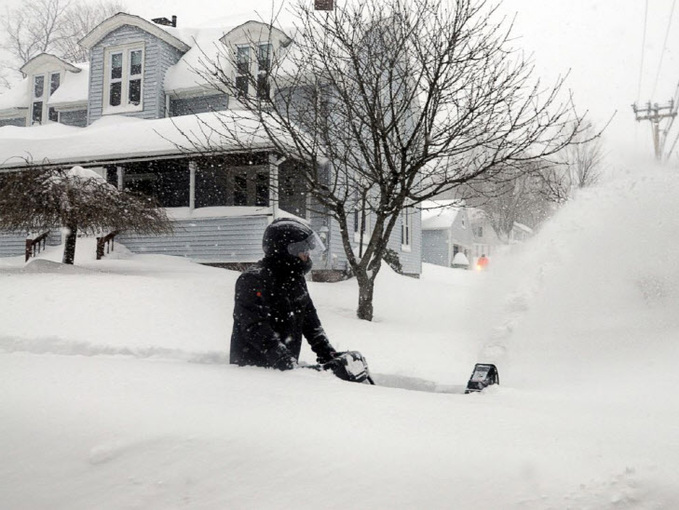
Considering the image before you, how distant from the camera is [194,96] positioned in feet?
56.4

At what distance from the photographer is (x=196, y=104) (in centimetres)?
1725

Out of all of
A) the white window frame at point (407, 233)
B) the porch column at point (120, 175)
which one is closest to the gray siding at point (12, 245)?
the porch column at point (120, 175)

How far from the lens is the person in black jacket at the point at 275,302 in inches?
122

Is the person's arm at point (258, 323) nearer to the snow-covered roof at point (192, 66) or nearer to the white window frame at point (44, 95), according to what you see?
the snow-covered roof at point (192, 66)

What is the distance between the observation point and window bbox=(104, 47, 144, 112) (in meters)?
17.4

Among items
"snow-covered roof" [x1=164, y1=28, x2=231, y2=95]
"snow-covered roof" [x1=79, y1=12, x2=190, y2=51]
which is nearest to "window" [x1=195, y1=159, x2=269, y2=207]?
"snow-covered roof" [x1=164, y1=28, x2=231, y2=95]

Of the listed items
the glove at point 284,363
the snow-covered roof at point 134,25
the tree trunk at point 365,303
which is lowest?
the tree trunk at point 365,303

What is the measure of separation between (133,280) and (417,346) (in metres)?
5.08

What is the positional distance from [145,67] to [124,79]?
0.86 meters

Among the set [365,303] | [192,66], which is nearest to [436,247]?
[192,66]

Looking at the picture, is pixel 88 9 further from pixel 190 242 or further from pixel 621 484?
pixel 621 484

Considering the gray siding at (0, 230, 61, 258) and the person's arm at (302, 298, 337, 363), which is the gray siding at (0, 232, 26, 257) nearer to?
the gray siding at (0, 230, 61, 258)

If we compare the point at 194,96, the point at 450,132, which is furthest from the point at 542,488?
the point at 194,96

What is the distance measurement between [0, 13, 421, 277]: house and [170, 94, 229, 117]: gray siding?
3 cm
